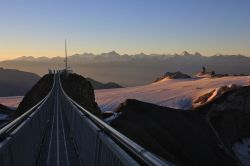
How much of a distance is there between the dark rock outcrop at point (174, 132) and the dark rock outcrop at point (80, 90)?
541 cm

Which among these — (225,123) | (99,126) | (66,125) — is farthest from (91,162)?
(225,123)

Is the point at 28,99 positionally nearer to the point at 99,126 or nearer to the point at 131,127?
the point at 131,127

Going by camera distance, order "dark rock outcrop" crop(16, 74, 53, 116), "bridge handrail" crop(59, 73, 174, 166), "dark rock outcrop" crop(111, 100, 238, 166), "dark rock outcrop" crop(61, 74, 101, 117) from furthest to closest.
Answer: "dark rock outcrop" crop(16, 74, 53, 116), "dark rock outcrop" crop(61, 74, 101, 117), "dark rock outcrop" crop(111, 100, 238, 166), "bridge handrail" crop(59, 73, 174, 166)

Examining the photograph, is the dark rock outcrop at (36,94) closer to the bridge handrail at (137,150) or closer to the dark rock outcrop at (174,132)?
the dark rock outcrop at (174,132)

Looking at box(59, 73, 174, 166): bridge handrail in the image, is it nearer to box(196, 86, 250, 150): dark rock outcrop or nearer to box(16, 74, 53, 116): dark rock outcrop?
box(16, 74, 53, 116): dark rock outcrop

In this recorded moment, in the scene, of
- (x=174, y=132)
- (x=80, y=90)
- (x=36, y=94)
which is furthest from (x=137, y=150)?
(x=36, y=94)

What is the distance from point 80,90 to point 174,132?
67.3 feet

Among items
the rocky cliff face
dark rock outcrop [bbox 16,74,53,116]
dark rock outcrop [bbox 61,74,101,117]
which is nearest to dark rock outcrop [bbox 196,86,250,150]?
the rocky cliff face

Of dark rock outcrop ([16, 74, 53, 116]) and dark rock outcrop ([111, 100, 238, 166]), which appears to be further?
dark rock outcrop ([16, 74, 53, 116])

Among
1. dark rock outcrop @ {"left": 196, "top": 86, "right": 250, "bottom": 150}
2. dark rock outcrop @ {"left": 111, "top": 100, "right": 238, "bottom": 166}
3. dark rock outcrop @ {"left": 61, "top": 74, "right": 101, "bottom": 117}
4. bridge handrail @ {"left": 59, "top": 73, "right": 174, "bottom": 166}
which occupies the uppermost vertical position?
bridge handrail @ {"left": 59, "top": 73, "right": 174, "bottom": 166}

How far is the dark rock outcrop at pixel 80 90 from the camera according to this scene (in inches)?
3182

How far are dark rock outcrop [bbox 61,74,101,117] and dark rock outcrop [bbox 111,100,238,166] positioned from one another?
5408 mm

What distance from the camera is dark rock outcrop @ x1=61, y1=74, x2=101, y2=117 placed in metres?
80.8

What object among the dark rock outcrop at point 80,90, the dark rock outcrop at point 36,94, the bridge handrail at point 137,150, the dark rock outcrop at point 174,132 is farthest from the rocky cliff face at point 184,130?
the bridge handrail at point 137,150
